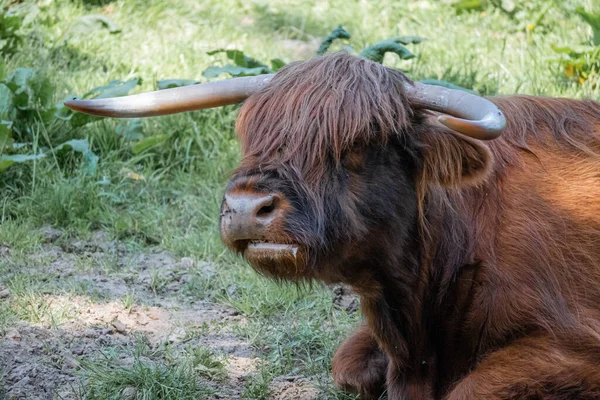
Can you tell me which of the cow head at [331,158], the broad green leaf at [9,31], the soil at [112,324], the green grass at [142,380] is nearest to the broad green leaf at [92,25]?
the broad green leaf at [9,31]

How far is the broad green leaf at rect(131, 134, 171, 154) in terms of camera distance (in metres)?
7.11

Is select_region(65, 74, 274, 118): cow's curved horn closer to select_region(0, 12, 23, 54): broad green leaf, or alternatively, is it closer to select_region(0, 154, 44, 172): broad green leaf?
select_region(0, 154, 44, 172): broad green leaf

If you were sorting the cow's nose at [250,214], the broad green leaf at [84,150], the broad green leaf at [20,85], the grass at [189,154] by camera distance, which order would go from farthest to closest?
the broad green leaf at [20,85] < the broad green leaf at [84,150] < the grass at [189,154] < the cow's nose at [250,214]

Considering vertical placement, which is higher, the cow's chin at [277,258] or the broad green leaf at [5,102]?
the cow's chin at [277,258]

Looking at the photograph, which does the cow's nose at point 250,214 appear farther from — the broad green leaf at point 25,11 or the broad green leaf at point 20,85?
the broad green leaf at point 25,11

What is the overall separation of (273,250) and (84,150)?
360cm

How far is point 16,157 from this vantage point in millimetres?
6527

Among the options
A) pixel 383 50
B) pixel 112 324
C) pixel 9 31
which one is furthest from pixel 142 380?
pixel 9 31

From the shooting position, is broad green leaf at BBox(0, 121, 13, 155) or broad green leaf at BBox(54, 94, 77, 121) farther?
broad green leaf at BBox(54, 94, 77, 121)

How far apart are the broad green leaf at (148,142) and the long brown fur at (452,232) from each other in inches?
123

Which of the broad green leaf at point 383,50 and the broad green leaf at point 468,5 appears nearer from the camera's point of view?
the broad green leaf at point 383,50

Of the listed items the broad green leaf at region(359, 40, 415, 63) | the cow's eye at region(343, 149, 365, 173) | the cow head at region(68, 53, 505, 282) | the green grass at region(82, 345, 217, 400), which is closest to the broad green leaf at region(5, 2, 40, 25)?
the broad green leaf at region(359, 40, 415, 63)

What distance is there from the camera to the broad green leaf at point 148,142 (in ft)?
23.3

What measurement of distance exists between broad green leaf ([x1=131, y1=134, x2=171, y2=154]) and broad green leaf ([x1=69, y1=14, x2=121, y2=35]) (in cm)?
238
